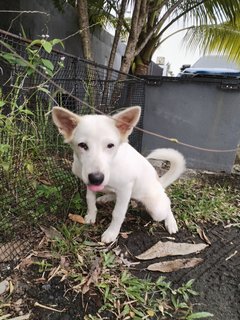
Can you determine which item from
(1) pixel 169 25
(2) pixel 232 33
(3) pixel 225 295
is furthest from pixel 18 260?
(2) pixel 232 33

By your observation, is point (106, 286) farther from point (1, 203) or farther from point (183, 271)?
point (1, 203)

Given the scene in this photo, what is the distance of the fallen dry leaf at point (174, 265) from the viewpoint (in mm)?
2322

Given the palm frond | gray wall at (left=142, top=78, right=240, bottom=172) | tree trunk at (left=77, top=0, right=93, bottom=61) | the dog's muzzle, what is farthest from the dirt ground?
the palm frond

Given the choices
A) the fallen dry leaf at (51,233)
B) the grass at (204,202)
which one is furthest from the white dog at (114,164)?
the grass at (204,202)

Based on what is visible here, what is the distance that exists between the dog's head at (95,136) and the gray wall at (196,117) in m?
3.08

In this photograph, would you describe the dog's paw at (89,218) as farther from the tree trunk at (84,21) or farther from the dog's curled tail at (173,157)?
the tree trunk at (84,21)

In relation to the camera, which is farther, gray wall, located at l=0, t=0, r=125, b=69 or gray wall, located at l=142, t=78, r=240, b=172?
gray wall, located at l=142, t=78, r=240, b=172

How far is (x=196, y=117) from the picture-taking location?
16.3 ft

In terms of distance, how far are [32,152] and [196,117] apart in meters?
3.06

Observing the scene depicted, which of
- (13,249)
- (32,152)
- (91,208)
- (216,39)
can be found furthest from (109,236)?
(216,39)

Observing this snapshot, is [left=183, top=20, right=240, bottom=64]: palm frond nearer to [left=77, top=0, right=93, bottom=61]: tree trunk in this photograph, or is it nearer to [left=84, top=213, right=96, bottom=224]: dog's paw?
[left=77, top=0, right=93, bottom=61]: tree trunk

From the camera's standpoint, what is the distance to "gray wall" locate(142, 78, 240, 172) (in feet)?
15.7

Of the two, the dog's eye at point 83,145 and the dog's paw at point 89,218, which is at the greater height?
the dog's eye at point 83,145

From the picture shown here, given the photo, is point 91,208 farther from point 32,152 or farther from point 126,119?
point 126,119
